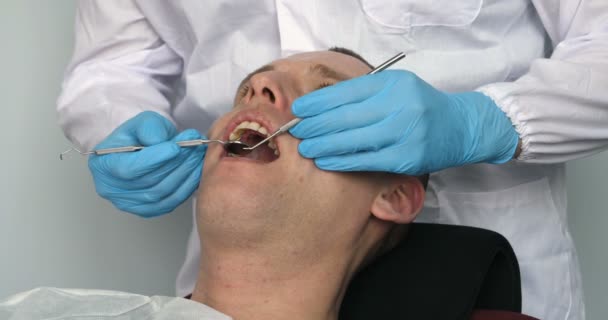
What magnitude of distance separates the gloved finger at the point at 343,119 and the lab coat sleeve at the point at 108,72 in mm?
676

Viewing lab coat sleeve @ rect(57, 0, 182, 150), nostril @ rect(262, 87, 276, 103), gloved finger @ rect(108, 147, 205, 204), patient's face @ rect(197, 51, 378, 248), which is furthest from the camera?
lab coat sleeve @ rect(57, 0, 182, 150)

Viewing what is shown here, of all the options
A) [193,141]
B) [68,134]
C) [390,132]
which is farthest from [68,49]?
[390,132]

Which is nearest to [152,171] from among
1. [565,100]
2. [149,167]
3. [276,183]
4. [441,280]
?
[149,167]

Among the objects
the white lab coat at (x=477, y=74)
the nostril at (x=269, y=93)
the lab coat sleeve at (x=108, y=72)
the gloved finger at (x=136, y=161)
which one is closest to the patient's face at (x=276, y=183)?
the nostril at (x=269, y=93)

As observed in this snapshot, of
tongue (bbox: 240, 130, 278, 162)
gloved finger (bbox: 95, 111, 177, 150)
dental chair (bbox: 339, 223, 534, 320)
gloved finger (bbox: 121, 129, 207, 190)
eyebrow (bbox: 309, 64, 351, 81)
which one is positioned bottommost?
dental chair (bbox: 339, 223, 534, 320)

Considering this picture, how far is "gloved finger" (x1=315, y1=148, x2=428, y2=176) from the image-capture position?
127 centimetres

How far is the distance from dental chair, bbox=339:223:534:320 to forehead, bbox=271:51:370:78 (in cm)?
37

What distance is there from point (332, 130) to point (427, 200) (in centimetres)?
46

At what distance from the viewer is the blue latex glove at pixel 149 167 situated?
1515mm

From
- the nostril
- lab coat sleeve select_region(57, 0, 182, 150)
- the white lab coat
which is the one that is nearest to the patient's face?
the nostril

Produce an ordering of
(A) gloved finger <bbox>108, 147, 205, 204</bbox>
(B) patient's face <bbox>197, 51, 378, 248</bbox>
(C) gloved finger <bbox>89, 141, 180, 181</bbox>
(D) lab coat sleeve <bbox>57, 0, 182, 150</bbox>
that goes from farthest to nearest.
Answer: (D) lab coat sleeve <bbox>57, 0, 182, 150</bbox> → (A) gloved finger <bbox>108, 147, 205, 204</bbox> → (C) gloved finger <bbox>89, 141, 180, 181</bbox> → (B) patient's face <bbox>197, 51, 378, 248</bbox>

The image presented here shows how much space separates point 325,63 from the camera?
1.44 meters

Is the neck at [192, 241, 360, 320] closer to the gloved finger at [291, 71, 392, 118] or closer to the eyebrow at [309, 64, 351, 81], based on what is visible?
the gloved finger at [291, 71, 392, 118]

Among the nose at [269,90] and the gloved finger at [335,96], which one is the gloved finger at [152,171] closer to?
the nose at [269,90]
